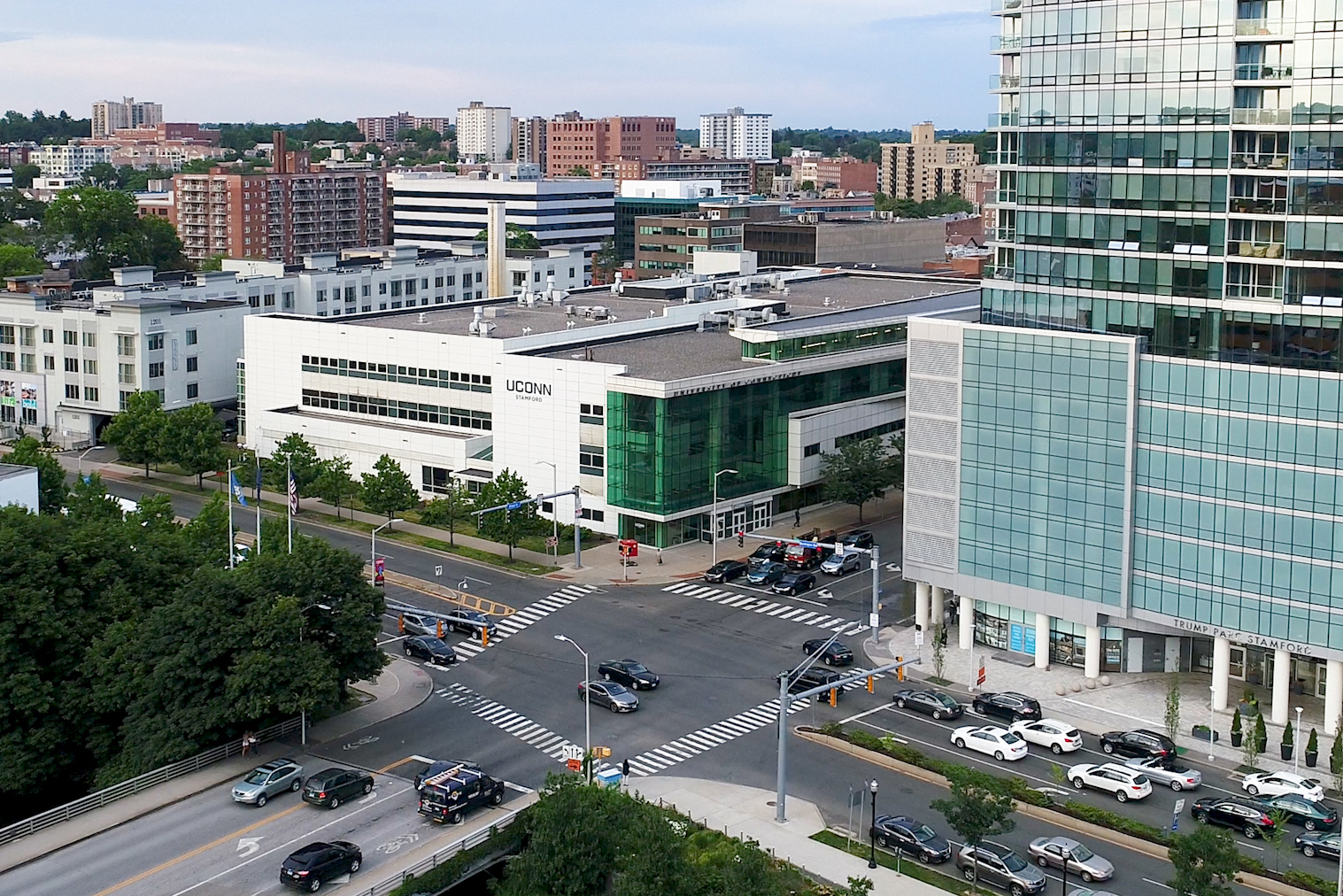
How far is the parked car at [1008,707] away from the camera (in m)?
70.6

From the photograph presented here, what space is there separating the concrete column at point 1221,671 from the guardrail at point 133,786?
4100cm

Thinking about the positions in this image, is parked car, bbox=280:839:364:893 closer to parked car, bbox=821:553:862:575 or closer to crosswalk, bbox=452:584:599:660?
crosswalk, bbox=452:584:599:660

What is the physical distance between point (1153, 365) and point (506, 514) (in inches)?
1593

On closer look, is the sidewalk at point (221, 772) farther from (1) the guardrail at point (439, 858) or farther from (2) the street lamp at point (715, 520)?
(2) the street lamp at point (715, 520)

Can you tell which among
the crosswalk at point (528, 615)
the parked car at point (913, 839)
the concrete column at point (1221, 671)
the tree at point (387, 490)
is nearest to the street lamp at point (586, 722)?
the crosswalk at point (528, 615)

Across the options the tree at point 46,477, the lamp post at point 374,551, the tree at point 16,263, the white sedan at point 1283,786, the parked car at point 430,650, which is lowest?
the white sedan at point 1283,786

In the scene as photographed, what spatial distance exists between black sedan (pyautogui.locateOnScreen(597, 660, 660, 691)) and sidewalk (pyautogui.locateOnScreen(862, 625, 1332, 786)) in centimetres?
1211

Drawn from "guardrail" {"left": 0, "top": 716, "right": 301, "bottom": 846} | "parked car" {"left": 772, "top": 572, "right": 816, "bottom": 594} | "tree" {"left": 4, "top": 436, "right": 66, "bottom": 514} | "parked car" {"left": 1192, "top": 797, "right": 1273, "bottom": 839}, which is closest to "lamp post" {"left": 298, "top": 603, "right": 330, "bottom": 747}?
"guardrail" {"left": 0, "top": 716, "right": 301, "bottom": 846}

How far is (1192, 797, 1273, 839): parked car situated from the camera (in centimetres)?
5894

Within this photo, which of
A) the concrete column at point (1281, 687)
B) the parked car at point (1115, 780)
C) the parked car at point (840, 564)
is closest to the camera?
the parked car at point (1115, 780)

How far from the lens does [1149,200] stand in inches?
2869

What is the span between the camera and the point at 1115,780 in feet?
207

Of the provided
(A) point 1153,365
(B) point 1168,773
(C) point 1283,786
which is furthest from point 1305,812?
(A) point 1153,365

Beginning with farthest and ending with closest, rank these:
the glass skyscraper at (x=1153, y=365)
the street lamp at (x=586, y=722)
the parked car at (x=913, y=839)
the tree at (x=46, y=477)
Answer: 1. the tree at (x=46, y=477)
2. the glass skyscraper at (x=1153, y=365)
3. the street lamp at (x=586, y=722)
4. the parked car at (x=913, y=839)
